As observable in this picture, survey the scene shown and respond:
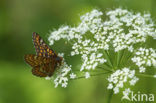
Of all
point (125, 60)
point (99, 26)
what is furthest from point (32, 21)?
point (125, 60)

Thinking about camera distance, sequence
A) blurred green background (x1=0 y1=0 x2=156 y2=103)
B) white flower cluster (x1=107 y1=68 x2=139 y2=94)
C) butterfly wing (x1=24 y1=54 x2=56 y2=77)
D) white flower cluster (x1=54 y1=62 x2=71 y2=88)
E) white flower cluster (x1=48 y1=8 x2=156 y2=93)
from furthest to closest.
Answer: blurred green background (x1=0 y1=0 x2=156 y2=103) → white flower cluster (x1=54 y1=62 x2=71 y2=88) → butterfly wing (x1=24 y1=54 x2=56 y2=77) → white flower cluster (x1=48 y1=8 x2=156 y2=93) → white flower cluster (x1=107 y1=68 x2=139 y2=94)

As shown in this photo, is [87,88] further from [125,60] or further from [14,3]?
[14,3]

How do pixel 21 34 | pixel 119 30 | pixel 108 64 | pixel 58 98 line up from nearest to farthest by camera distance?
1. pixel 108 64
2. pixel 119 30
3. pixel 58 98
4. pixel 21 34

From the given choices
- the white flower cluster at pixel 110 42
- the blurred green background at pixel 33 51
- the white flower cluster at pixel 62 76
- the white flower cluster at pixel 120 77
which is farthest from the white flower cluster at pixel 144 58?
the white flower cluster at pixel 62 76

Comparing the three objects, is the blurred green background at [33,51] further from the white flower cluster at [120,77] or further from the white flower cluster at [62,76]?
the white flower cluster at [62,76]

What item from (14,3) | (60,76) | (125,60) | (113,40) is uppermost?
(14,3)

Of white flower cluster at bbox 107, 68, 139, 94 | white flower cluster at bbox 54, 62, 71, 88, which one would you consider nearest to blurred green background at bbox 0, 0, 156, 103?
white flower cluster at bbox 107, 68, 139, 94

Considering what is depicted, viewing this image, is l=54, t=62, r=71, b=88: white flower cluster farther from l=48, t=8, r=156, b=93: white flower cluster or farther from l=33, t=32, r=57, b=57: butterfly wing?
l=33, t=32, r=57, b=57: butterfly wing
